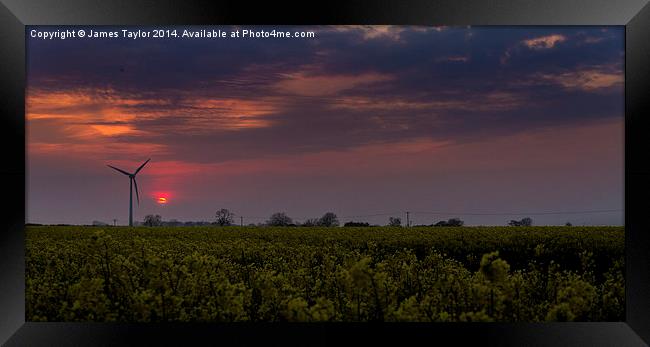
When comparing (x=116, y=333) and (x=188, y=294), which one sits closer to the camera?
(x=116, y=333)

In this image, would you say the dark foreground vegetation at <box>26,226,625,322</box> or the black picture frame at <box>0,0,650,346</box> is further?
the dark foreground vegetation at <box>26,226,625,322</box>

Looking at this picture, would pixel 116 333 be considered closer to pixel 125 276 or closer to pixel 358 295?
pixel 125 276

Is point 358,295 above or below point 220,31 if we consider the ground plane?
below

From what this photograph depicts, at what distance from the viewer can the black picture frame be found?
5102 millimetres

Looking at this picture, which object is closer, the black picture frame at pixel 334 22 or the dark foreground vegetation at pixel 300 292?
the black picture frame at pixel 334 22

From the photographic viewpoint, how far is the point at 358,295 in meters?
5.77

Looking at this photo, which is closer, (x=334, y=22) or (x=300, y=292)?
(x=334, y=22)

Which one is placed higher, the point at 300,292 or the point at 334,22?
the point at 334,22

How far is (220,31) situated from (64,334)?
11.8 feet

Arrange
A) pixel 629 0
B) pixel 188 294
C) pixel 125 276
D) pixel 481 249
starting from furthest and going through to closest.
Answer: pixel 481 249
pixel 125 276
pixel 188 294
pixel 629 0

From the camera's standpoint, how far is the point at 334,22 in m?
5.11

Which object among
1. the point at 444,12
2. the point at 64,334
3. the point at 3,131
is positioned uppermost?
the point at 444,12

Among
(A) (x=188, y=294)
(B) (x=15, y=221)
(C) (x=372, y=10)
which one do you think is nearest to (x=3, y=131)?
(B) (x=15, y=221)

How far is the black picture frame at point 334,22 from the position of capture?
5102 millimetres
